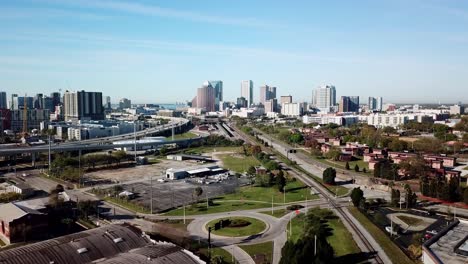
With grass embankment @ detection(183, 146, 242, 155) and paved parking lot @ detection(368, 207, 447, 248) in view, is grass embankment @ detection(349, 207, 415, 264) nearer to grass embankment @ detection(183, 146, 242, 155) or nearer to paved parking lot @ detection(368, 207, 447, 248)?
paved parking lot @ detection(368, 207, 447, 248)

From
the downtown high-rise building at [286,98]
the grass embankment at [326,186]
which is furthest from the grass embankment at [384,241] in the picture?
the downtown high-rise building at [286,98]

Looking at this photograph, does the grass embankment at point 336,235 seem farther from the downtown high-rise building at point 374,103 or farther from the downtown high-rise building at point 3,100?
the downtown high-rise building at point 374,103

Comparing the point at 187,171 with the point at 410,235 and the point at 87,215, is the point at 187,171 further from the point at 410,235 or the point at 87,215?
the point at 410,235

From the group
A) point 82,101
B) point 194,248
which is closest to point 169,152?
point 194,248

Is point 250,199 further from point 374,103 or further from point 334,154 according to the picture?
point 374,103

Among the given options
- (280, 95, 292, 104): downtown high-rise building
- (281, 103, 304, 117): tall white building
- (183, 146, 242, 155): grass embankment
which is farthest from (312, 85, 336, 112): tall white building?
(183, 146, 242, 155): grass embankment
